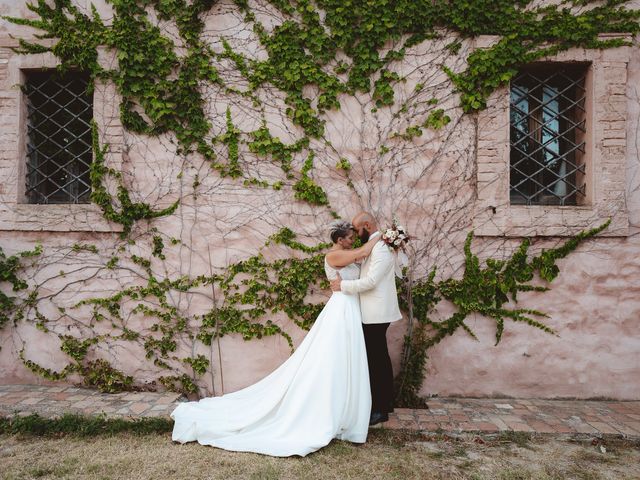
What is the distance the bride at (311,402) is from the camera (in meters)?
3.39

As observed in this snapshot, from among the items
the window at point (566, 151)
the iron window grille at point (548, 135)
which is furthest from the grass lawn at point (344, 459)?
the iron window grille at point (548, 135)

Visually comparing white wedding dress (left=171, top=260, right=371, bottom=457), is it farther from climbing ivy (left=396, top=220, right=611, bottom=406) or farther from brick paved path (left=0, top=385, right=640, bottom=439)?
climbing ivy (left=396, top=220, right=611, bottom=406)

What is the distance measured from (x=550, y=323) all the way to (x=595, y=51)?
2.71 m

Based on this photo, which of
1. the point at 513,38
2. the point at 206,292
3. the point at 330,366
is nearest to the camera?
the point at 330,366

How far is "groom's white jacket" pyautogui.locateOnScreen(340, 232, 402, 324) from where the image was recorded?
3.69 meters

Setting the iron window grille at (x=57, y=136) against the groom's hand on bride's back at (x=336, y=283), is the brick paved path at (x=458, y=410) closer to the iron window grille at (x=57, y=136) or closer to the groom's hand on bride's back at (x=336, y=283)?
the groom's hand on bride's back at (x=336, y=283)

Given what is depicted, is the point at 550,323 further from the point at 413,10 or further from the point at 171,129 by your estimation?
the point at 171,129

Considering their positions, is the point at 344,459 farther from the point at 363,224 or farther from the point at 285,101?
the point at 285,101

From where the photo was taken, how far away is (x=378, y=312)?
379 cm

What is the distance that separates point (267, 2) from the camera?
455cm

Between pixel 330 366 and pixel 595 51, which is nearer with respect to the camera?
pixel 330 366

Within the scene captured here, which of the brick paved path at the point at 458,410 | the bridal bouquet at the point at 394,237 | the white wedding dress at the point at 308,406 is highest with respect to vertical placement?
the bridal bouquet at the point at 394,237

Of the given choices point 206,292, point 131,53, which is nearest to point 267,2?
point 131,53

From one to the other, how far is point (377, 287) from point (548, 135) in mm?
2586
